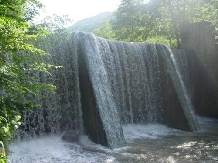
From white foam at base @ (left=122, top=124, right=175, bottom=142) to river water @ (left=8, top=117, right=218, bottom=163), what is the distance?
0.03m

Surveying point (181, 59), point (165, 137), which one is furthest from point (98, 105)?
point (181, 59)

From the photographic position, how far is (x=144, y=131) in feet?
33.4

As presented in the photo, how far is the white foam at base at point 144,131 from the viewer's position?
365 inches

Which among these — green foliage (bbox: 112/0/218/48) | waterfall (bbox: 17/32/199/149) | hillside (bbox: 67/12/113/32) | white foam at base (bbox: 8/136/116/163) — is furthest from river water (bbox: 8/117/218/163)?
hillside (bbox: 67/12/113/32)

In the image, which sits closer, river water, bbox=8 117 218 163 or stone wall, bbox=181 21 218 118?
river water, bbox=8 117 218 163

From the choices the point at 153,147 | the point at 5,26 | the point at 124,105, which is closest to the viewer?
the point at 5,26

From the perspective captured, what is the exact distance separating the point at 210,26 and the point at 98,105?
887cm

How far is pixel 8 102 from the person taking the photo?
379 cm

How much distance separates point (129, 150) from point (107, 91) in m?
2.10

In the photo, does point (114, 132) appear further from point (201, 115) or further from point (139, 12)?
point (139, 12)

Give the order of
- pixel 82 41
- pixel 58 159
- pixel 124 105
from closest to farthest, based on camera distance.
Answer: pixel 58 159
pixel 82 41
pixel 124 105

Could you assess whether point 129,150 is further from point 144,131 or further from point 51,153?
point 144,131

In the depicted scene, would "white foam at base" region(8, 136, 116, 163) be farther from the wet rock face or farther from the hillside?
the hillside

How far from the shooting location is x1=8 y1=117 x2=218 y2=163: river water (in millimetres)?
6395
